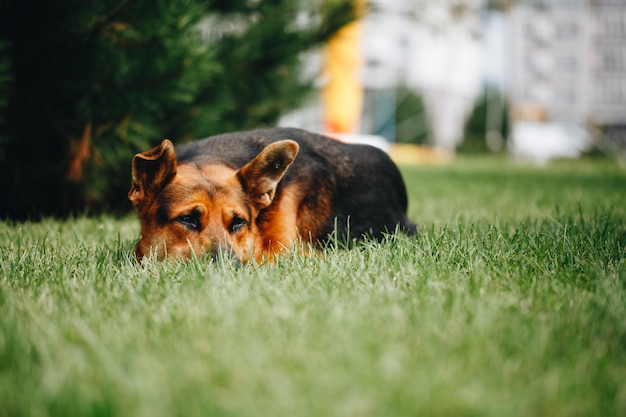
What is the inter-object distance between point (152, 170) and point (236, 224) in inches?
23.1

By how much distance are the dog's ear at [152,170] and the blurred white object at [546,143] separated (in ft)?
113

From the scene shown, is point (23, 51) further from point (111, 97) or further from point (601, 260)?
point (601, 260)

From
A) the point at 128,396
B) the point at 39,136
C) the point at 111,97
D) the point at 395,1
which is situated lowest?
the point at 128,396

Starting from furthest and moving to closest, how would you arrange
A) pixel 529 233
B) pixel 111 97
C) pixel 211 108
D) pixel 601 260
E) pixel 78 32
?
pixel 211 108 → pixel 111 97 → pixel 78 32 → pixel 529 233 → pixel 601 260

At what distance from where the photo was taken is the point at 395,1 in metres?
41.5

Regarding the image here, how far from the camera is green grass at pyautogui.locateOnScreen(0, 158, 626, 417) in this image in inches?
63.6

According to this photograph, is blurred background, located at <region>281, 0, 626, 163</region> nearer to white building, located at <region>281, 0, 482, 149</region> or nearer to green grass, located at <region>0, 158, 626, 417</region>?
white building, located at <region>281, 0, 482, 149</region>

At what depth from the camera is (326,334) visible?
6.87 ft

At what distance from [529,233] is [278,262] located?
188cm

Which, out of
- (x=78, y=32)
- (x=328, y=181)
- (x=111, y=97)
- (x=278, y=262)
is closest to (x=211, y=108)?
(x=111, y=97)

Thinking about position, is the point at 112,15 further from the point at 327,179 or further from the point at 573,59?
the point at 573,59

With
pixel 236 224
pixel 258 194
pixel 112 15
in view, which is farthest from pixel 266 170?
pixel 112 15

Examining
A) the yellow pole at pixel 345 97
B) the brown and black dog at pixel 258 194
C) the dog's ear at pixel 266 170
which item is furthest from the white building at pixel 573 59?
the dog's ear at pixel 266 170

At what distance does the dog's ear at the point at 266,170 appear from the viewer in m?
3.60
